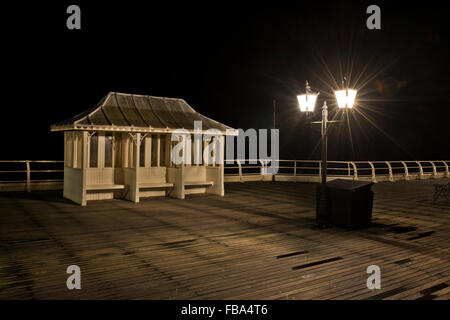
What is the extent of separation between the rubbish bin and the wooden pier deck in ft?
0.84

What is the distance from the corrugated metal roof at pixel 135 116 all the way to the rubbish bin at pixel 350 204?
5.52m

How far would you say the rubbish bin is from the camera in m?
8.12

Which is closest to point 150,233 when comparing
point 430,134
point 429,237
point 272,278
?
point 272,278

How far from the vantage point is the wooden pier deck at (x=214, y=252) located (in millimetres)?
4648

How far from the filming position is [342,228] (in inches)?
331

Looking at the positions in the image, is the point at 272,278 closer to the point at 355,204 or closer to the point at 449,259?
the point at 449,259

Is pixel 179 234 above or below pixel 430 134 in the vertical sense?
below

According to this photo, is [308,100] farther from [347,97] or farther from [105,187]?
[105,187]

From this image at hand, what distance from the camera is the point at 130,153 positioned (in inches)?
503

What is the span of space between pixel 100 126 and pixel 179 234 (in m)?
4.82

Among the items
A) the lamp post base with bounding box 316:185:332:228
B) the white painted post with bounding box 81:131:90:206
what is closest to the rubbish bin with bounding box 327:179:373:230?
the lamp post base with bounding box 316:185:332:228

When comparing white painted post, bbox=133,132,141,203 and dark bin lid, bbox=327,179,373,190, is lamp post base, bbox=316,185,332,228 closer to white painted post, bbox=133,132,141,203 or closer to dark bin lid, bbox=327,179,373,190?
dark bin lid, bbox=327,179,373,190

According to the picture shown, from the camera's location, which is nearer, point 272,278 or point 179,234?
point 272,278
